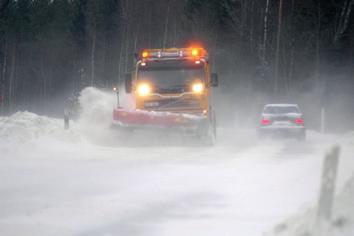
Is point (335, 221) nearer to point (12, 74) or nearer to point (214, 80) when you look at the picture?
point (214, 80)

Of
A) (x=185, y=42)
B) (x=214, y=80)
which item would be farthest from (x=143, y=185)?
(x=185, y=42)

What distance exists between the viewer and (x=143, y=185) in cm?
1079

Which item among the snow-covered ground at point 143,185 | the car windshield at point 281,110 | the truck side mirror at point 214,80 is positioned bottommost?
the snow-covered ground at point 143,185

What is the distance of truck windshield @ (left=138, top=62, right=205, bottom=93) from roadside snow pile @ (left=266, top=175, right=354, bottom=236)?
1445cm

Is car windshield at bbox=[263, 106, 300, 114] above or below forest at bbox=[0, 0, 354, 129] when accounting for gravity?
below

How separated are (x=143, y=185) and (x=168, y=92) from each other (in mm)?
9464

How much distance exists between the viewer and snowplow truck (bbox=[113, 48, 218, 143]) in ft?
64.7

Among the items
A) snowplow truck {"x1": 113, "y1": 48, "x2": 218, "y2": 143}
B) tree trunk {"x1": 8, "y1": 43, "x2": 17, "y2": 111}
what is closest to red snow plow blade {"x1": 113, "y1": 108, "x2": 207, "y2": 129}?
snowplow truck {"x1": 113, "y1": 48, "x2": 218, "y2": 143}

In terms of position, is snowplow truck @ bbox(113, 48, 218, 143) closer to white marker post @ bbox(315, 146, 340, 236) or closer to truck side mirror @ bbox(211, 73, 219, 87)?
truck side mirror @ bbox(211, 73, 219, 87)

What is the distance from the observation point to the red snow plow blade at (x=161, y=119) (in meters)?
19.5

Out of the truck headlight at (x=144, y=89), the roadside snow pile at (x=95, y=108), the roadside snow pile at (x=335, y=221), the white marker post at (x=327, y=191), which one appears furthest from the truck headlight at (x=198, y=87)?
the white marker post at (x=327, y=191)

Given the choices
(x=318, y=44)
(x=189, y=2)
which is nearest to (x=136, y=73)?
(x=318, y=44)

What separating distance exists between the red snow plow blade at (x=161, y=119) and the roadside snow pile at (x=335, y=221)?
13.8 m

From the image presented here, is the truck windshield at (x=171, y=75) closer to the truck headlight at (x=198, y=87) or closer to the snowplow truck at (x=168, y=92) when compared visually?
the snowplow truck at (x=168, y=92)
